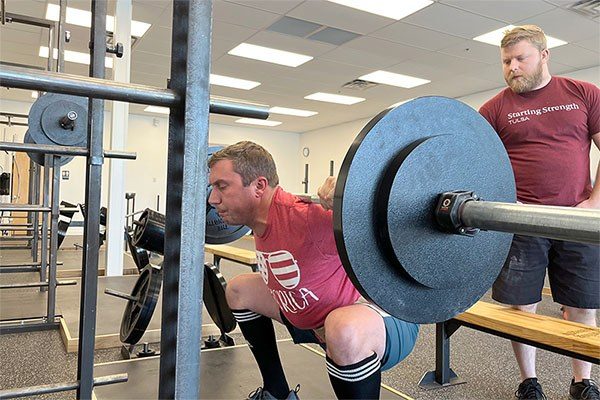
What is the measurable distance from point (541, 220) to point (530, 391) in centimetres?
169

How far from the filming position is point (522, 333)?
1714 millimetres

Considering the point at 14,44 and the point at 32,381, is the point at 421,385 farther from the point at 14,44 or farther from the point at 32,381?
the point at 14,44

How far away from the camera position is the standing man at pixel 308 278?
128cm

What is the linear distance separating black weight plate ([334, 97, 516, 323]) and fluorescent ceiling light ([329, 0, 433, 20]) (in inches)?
148

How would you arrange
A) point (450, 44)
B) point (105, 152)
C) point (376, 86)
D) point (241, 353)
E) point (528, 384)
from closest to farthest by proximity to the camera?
1. point (105, 152)
2. point (528, 384)
3. point (241, 353)
4. point (450, 44)
5. point (376, 86)

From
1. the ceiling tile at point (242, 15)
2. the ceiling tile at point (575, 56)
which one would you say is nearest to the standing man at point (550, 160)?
the ceiling tile at point (242, 15)

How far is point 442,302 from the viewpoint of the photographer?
740 millimetres

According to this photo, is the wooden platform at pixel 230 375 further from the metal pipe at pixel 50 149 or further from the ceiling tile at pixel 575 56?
the ceiling tile at pixel 575 56

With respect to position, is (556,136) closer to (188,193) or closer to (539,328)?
(539,328)

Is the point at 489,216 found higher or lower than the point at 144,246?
higher

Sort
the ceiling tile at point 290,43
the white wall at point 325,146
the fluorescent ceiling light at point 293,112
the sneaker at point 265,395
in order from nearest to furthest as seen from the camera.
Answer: the sneaker at point 265,395, the ceiling tile at point 290,43, the fluorescent ceiling light at point 293,112, the white wall at point 325,146

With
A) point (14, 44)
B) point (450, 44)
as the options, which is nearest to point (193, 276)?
point (450, 44)

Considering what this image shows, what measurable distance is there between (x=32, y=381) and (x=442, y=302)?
1.91 m

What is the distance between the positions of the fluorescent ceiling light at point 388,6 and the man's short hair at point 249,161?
3076 millimetres
